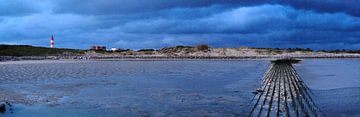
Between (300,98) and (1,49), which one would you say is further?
(1,49)

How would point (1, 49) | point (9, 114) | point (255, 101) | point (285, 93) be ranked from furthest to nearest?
point (1, 49), point (285, 93), point (255, 101), point (9, 114)

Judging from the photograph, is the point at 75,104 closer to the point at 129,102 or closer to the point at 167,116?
the point at 129,102

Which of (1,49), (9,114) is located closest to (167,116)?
(9,114)

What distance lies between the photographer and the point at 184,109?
19.4 meters

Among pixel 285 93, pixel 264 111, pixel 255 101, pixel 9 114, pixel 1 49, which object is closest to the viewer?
pixel 264 111

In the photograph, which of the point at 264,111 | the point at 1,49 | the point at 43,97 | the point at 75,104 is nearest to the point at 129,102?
the point at 75,104

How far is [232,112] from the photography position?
1817cm

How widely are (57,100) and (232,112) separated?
11.2 meters

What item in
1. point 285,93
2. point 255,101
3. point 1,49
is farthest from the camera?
point 1,49

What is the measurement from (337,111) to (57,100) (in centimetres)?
1548

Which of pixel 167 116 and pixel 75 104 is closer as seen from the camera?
pixel 167 116

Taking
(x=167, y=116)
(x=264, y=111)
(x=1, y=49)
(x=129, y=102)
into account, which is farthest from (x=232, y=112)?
(x=1, y=49)

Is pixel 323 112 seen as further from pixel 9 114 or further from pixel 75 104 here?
pixel 9 114

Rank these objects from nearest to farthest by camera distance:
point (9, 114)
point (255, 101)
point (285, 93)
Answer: point (9, 114) < point (255, 101) < point (285, 93)
